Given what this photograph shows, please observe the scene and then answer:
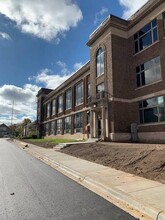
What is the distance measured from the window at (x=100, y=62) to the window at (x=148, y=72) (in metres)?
4.57

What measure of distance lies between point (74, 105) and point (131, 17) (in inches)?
661

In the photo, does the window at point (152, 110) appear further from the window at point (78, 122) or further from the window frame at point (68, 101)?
the window frame at point (68, 101)

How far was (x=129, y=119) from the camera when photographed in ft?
79.0

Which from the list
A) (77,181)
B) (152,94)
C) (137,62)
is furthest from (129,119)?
(77,181)

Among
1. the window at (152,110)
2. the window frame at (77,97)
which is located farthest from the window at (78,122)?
the window at (152,110)

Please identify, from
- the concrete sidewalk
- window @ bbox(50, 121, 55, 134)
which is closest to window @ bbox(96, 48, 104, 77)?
the concrete sidewalk

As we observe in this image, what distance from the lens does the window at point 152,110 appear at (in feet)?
66.6

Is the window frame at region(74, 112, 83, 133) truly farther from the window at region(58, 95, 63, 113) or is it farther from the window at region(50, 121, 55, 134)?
the window at region(50, 121, 55, 134)

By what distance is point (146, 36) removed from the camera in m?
23.0

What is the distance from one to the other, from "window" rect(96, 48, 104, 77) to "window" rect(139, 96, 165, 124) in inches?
267

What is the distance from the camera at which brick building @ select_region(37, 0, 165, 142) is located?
20953mm

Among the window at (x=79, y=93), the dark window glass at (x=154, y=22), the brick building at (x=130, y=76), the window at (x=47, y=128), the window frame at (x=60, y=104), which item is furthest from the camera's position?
the window at (x=47, y=128)

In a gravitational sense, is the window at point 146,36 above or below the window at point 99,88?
above

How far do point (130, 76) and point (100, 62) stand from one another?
14.8ft
